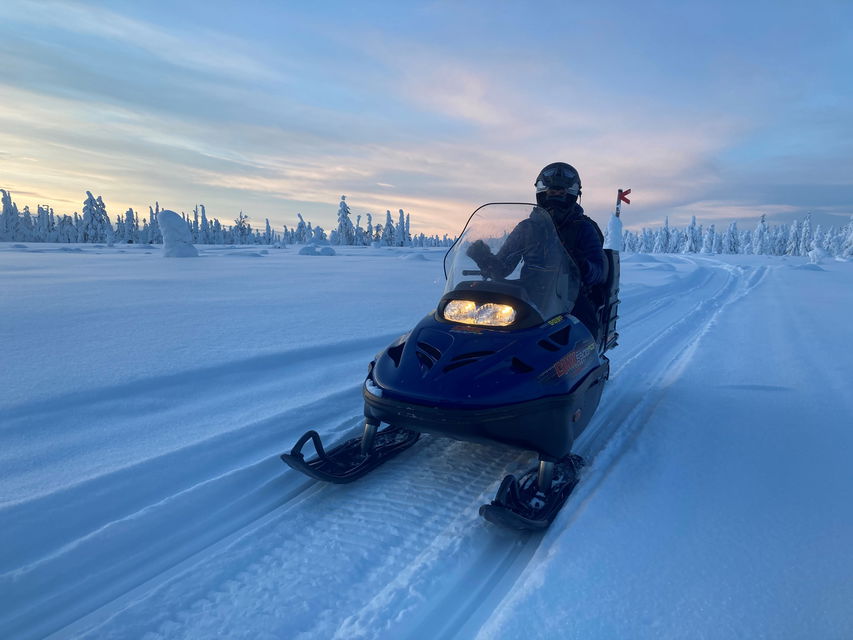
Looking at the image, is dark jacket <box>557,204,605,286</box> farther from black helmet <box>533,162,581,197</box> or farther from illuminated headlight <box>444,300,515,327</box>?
illuminated headlight <box>444,300,515,327</box>

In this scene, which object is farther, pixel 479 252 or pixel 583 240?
pixel 583 240

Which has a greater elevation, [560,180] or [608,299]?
[560,180]

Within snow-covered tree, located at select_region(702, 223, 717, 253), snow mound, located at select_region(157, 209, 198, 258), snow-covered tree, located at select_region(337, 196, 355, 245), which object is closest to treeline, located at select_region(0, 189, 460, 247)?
snow-covered tree, located at select_region(337, 196, 355, 245)

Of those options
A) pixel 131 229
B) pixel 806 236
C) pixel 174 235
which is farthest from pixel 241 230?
pixel 806 236

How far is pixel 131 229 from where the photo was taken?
95.9 meters

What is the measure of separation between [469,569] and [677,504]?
4.25 feet

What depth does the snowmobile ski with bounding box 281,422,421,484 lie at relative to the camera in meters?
2.79

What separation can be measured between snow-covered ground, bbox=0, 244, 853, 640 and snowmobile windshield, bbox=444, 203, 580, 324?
1153 millimetres

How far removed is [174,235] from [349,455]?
30.8 m

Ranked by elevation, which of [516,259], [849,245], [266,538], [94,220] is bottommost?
[266,538]

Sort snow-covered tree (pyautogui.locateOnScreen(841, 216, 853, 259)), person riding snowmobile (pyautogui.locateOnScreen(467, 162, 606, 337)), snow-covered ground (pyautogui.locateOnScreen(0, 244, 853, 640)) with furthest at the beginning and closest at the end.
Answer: snow-covered tree (pyautogui.locateOnScreen(841, 216, 853, 259)), person riding snowmobile (pyautogui.locateOnScreen(467, 162, 606, 337)), snow-covered ground (pyautogui.locateOnScreen(0, 244, 853, 640))

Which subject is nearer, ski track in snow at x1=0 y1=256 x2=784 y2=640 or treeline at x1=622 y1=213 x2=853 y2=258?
ski track in snow at x1=0 y1=256 x2=784 y2=640

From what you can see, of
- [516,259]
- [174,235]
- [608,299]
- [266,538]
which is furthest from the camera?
[174,235]

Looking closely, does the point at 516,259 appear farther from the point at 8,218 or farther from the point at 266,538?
the point at 8,218
